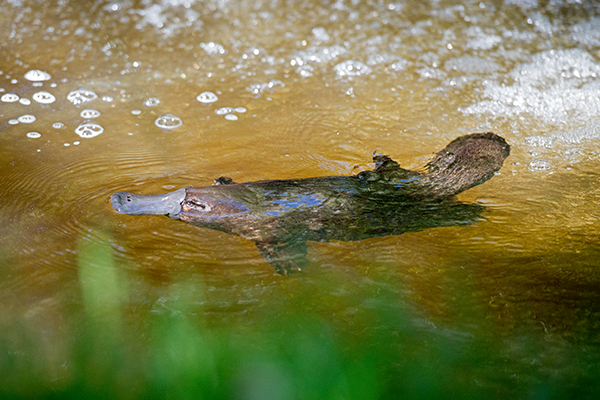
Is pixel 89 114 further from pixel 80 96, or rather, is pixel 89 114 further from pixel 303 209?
pixel 303 209

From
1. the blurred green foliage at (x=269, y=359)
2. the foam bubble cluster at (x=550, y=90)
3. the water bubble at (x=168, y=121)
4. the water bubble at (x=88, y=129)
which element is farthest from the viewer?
the foam bubble cluster at (x=550, y=90)

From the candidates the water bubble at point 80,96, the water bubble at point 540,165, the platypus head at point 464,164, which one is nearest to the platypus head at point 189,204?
the platypus head at point 464,164

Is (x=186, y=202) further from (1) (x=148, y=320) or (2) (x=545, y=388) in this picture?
(2) (x=545, y=388)

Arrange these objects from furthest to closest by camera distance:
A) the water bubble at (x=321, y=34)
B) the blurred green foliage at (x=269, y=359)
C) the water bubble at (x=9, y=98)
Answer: the water bubble at (x=321, y=34), the water bubble at (x=9, y=98), the blurred green foliage at (x=269, y=359)

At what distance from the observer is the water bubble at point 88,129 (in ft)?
10.6

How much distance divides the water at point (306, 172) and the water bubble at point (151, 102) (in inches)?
0.9

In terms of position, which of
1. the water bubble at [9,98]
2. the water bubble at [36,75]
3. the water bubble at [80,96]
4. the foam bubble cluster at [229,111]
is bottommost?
the water bubble at [9,98]

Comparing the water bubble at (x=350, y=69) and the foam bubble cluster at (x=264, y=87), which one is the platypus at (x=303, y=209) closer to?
the foam bubble cluster at (x=264, y=87)

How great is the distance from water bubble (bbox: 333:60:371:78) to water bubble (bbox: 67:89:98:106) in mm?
1964

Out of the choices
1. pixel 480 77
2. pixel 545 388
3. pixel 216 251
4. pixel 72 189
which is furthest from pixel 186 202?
pixel 480 77

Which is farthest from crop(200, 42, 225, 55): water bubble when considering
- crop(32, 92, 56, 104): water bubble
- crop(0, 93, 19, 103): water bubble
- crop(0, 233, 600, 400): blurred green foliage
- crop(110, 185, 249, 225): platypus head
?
crop(0, 233, 600, 400): blurred green foliage

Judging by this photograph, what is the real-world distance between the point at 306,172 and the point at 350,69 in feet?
5.28

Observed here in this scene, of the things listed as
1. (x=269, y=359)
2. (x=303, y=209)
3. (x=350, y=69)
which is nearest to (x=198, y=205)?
(x=303, y=209)

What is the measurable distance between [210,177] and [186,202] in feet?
1.32
